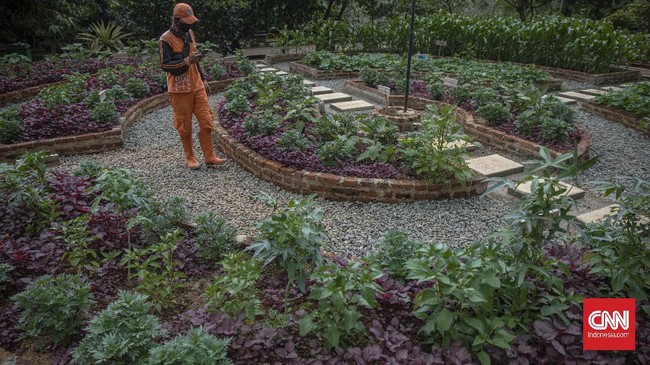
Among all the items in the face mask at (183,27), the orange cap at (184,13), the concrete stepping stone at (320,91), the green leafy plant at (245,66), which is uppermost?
the orange cap at (184,13)

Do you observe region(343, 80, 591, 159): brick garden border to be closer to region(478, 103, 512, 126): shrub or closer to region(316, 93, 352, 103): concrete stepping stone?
region(478, 103, 512, 126): shrub

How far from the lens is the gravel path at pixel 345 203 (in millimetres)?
3721

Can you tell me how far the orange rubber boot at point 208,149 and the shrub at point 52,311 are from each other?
8.77 ft

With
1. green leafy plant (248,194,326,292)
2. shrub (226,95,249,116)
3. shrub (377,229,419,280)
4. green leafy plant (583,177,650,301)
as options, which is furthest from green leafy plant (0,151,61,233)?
green leafy plant (583,177,650,301)

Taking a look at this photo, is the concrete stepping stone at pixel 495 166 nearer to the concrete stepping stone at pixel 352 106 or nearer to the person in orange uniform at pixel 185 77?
the concrete stepping stone at pixel 352 106

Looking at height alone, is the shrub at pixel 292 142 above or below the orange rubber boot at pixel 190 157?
above

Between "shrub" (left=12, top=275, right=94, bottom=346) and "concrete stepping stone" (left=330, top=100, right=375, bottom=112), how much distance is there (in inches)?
204

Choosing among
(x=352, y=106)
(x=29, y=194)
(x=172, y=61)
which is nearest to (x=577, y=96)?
(x=352, y=106)

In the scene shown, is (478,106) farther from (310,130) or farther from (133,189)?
(133,189)

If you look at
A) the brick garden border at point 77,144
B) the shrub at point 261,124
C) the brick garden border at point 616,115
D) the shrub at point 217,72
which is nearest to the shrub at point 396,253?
the shrub at point 261,124

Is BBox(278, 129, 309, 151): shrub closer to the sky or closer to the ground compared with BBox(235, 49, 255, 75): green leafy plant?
closer to the ground

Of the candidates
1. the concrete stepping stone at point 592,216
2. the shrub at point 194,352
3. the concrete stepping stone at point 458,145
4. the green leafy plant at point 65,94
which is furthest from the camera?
the green leafy plant at point 65,94

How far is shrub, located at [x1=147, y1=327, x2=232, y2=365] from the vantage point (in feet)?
6.34

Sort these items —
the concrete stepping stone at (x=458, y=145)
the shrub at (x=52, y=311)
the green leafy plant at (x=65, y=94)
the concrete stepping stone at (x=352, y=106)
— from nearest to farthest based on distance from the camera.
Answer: the shrub at (x=52, y=311) < the concrete stepping stone at (x=458, y=145) < the green leafy plant at (x=65, y=94) < the concrete stepping stone at (x=352, y=106)
